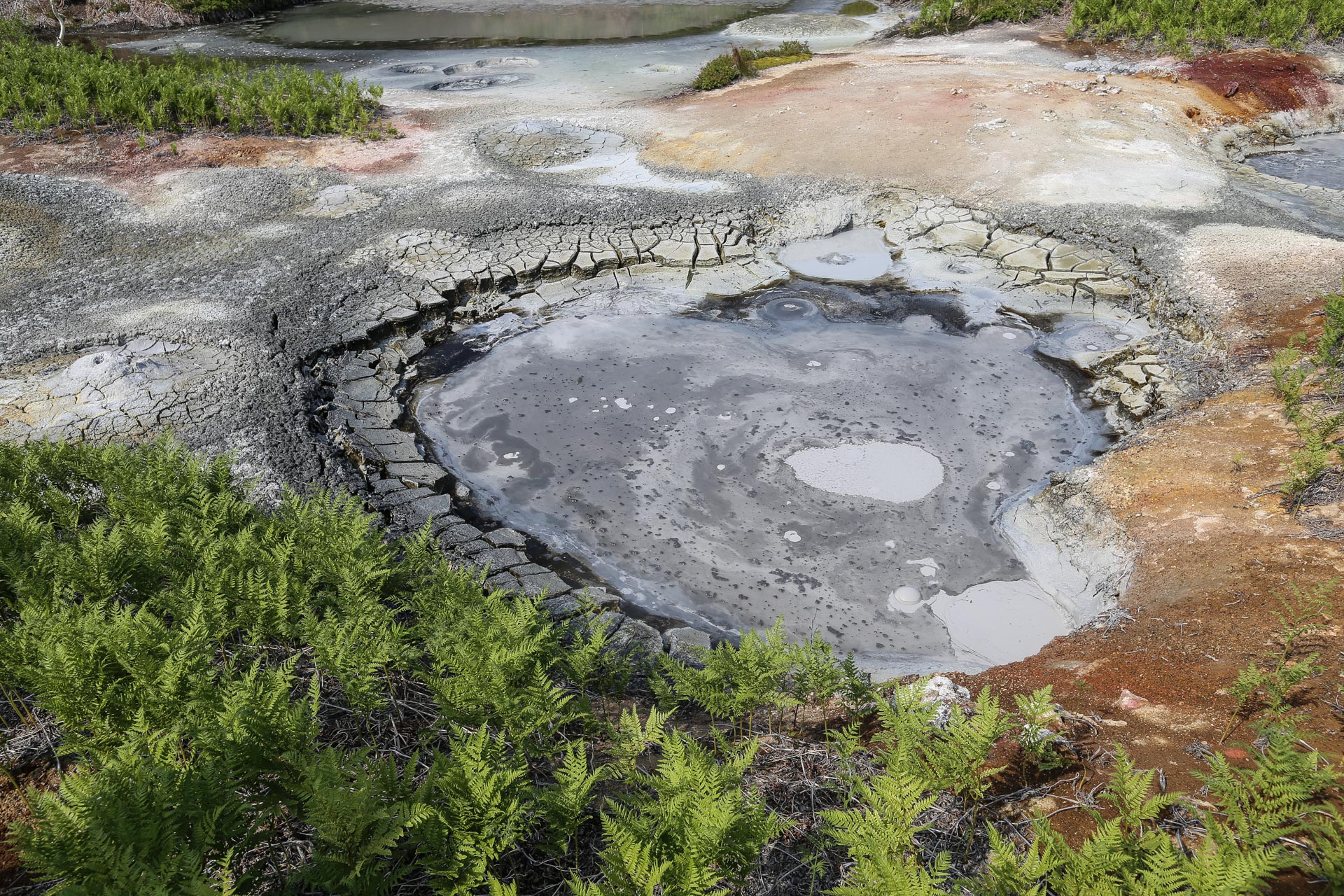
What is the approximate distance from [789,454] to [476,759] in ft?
12.4

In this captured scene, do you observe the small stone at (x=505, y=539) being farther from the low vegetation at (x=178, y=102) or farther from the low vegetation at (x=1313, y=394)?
the low vegetation at (x=178, y=102)

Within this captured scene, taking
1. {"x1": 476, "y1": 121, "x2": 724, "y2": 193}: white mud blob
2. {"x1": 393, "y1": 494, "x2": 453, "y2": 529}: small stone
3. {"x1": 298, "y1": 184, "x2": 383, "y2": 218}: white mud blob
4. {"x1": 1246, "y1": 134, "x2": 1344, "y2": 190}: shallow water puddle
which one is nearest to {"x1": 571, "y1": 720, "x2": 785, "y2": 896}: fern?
{"x1": 393, "y1": 494, "x2": 453, "y2": 529}: small stone

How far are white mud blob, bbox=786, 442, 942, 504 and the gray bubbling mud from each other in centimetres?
1

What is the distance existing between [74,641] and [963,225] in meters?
7.93

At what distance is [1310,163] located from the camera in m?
10.7

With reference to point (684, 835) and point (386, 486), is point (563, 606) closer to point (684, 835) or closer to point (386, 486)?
point (386, 486)

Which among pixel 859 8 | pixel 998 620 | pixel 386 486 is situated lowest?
pixel 998 620

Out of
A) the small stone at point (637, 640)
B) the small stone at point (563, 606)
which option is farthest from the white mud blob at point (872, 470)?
the small stone at point (563, 606)

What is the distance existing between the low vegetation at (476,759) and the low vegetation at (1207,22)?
14.4 meters

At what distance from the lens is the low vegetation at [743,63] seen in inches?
520

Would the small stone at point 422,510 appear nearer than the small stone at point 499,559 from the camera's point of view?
No

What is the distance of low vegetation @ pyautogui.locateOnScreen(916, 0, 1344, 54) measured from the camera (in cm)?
1380

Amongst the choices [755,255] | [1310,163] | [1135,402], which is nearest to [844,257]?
[755,255]

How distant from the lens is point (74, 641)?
9.14ft
